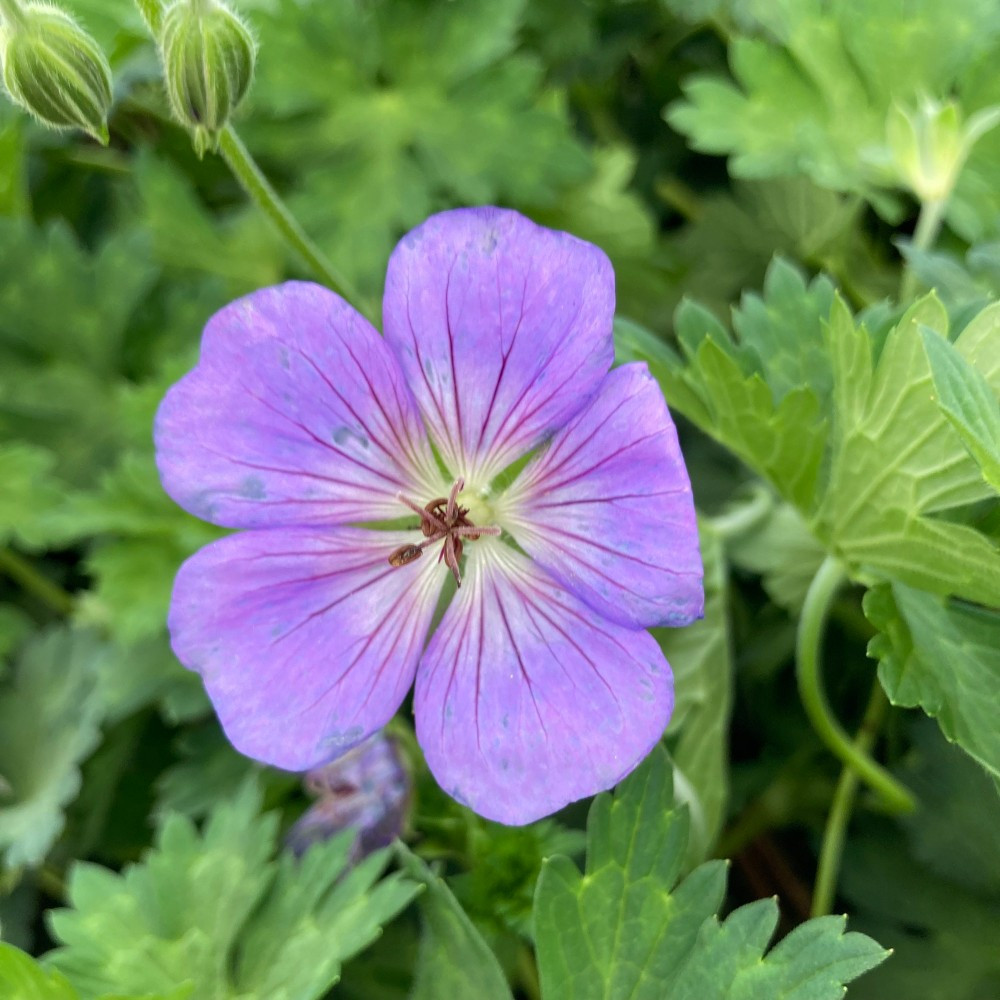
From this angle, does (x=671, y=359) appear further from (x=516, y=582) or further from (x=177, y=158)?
(x=177, y=158)

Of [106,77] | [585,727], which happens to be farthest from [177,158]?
[585,727]

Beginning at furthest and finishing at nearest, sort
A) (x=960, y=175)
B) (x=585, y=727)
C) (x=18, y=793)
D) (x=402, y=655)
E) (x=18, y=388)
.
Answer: (x=18, y=388) → (x=18, y=793) → (x=960, y=175) → (x=402, y=655) → (x=585, y=727)

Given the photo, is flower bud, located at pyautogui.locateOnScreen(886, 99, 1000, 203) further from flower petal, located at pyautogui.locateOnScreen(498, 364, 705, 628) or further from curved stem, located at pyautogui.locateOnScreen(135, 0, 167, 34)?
curved stem, located at pyautogui.locateOnScreen(135, 0, 167, 34)

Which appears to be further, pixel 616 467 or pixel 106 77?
pixel 106 77

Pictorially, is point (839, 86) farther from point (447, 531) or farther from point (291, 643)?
point (291, 643)

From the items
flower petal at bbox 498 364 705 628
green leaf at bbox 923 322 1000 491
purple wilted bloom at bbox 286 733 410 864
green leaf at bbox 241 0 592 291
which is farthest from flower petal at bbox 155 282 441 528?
green leaf at bbox 241 0 592 291

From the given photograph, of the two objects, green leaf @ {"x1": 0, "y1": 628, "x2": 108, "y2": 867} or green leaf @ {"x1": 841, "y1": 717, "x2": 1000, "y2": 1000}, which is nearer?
green leaf @ {"x1": 841, "y1": 717, "x2": 1000, "y2": 1000}
